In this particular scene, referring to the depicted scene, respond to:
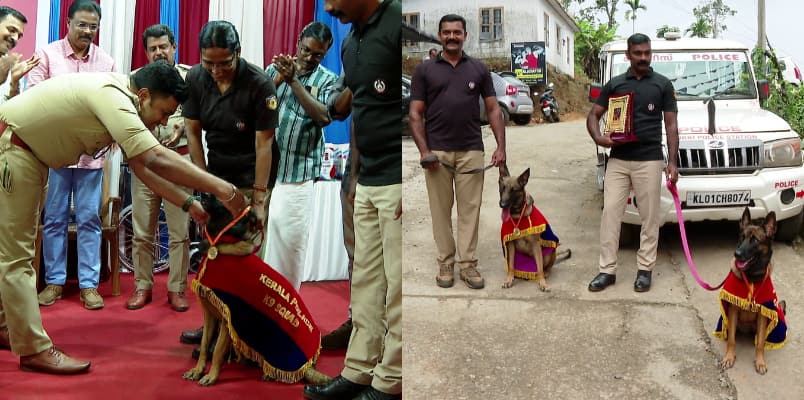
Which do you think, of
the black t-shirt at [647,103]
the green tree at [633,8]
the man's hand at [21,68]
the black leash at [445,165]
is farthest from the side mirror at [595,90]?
the man's hand at [21,68]

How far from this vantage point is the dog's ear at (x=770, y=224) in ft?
5.76

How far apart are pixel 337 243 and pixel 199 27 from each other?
81 centimetres

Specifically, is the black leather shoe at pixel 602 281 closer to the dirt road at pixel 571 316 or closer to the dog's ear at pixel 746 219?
the dirt road at pixel 571 316

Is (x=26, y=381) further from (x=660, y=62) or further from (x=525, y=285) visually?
(x=660, y=62)

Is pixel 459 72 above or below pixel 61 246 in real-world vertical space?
above

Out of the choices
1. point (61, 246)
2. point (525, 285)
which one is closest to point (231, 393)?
point (61, 246)

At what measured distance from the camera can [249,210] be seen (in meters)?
1.69

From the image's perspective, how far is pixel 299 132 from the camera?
1842mm

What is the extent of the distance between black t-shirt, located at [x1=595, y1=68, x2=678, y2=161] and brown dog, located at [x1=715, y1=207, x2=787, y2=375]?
294mm

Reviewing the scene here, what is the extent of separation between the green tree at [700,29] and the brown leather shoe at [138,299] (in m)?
1.65

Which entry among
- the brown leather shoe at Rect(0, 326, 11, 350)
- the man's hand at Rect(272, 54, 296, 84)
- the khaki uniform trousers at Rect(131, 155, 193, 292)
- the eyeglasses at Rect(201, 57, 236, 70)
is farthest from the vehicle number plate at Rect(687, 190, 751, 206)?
the brown leather shoe at Rect(0, 326, 11, 350)

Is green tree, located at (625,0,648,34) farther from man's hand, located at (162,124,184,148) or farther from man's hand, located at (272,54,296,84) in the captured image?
man's hand, located at (162,124,184,148)

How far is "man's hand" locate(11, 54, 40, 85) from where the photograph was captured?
161 centimetres

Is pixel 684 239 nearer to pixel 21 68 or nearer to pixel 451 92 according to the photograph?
pixel 451 92
